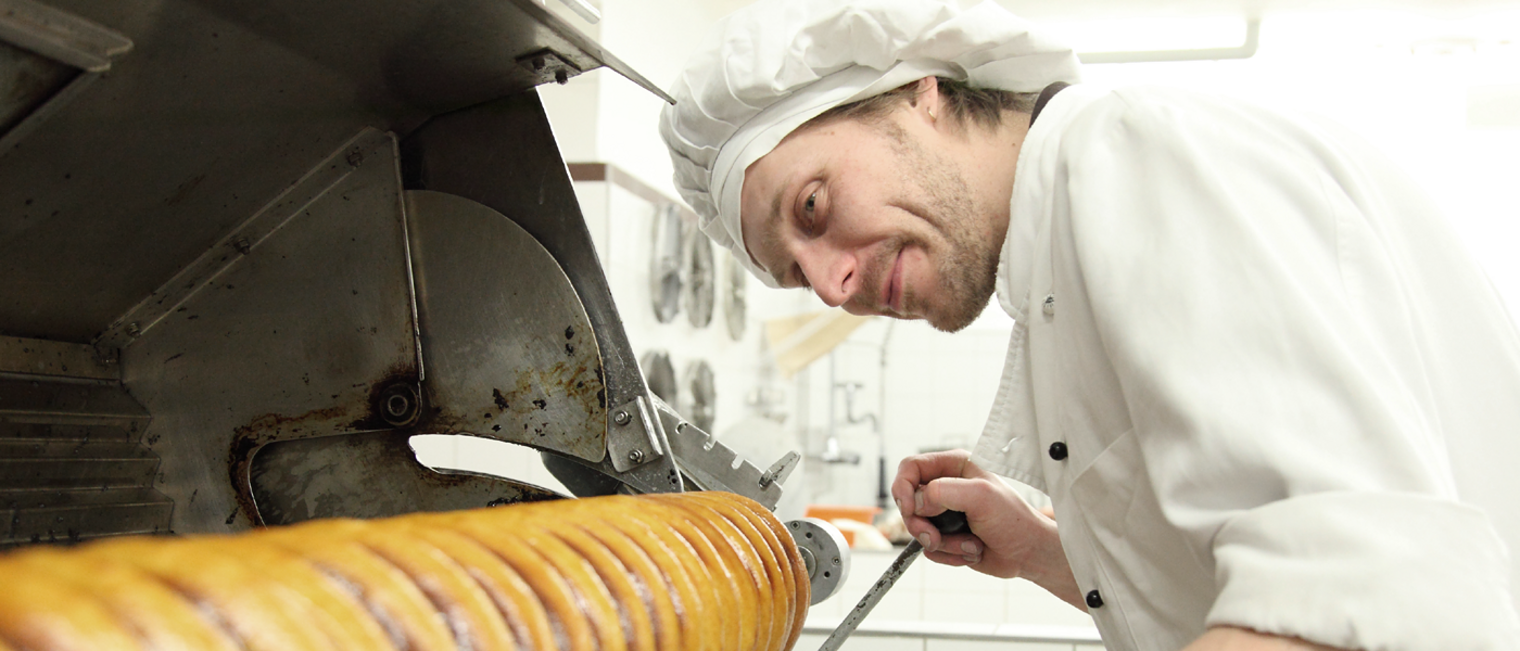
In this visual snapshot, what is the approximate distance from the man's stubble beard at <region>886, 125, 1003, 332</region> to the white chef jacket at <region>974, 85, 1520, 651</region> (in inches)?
5.9

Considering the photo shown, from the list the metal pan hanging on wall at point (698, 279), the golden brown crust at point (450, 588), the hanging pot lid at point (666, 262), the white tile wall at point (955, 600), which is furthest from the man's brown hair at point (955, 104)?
the white tile wall at point (955, 600)

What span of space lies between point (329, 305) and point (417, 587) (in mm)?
649

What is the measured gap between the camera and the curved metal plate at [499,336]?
110 cm

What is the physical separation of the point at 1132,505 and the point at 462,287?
0.74 metres

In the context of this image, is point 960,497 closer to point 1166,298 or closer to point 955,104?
point 955,104

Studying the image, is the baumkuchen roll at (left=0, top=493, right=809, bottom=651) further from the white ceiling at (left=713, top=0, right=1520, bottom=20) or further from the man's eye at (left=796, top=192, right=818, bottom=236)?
the white ceiling at (left=713, top=0, right=1520, bottom=20)

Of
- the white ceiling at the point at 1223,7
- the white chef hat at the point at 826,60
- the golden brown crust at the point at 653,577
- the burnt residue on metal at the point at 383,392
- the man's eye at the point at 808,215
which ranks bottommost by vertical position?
the golden brown crust at the point at 653,577

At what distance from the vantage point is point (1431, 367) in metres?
0.82

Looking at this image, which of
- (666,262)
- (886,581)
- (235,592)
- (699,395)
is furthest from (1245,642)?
(699,395)

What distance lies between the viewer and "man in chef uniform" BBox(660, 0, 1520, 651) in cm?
64

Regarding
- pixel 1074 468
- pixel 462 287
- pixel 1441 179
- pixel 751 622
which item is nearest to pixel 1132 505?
pixel 1074 468

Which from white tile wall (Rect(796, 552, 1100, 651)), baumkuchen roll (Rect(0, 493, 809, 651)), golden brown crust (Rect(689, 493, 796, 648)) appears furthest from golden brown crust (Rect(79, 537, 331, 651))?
white tile wall (Rect(796, 552, 1100, 651))

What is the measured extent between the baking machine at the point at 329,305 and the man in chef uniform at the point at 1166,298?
0.91 feet

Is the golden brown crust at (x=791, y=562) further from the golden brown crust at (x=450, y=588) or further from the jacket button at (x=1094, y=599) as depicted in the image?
the golden brown crust at (x=450, y=588)
